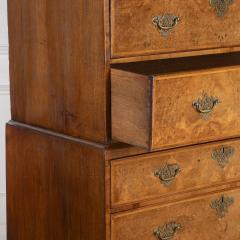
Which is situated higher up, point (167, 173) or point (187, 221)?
point (167, 173)

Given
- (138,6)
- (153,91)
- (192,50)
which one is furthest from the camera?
(192,50)

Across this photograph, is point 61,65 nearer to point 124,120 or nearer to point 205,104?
point 124,120

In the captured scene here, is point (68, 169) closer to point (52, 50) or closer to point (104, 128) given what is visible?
point (104, 128)

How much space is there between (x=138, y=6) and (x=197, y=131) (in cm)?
31

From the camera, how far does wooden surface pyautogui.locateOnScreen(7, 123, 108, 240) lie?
6.19 ft

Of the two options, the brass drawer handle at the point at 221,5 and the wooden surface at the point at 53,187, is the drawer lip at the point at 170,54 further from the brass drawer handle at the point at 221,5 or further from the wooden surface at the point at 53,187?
the wooden surface at the point at 53,187

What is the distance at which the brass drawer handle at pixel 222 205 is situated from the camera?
206 centimetres

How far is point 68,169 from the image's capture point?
77.3 inches

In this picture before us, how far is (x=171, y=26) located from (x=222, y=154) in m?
0.37

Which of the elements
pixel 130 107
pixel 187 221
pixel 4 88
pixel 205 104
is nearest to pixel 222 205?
pixel 187 221

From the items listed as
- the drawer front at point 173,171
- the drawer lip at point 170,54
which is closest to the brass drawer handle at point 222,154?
the drawer front at point 173,171

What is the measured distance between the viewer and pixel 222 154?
2.04m

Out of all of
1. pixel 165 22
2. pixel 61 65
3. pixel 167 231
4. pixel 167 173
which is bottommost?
pixel 167 231

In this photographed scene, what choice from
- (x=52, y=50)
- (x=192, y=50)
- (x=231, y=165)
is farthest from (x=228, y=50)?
(x=52, y=50)
